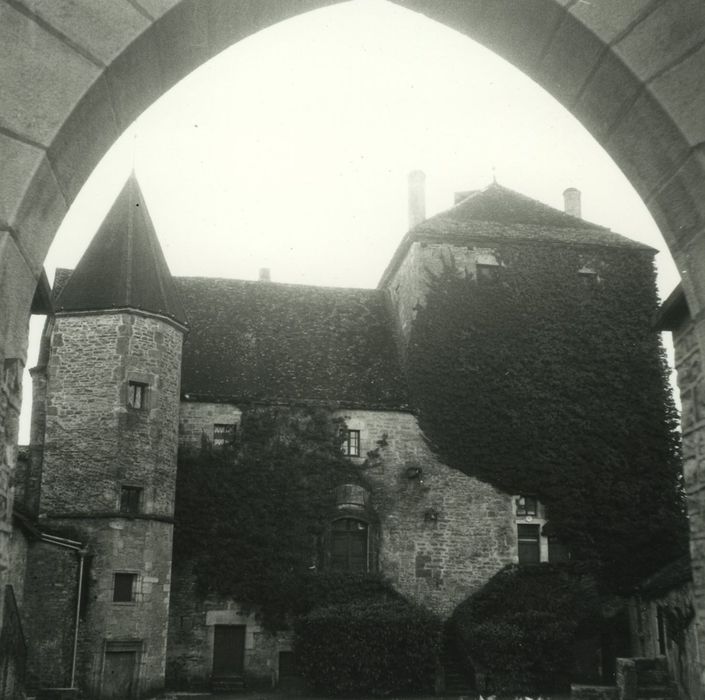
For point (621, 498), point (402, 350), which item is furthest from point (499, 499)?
point (402, 350)

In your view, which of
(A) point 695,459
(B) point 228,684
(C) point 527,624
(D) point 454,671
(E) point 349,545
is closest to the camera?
(A) point 695,459

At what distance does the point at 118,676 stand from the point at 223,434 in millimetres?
6343

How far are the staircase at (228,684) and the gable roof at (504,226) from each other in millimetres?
12370

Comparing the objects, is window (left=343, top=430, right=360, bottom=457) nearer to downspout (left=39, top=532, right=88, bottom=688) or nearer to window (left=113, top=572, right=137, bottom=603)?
window (left=113, top=572, right=137, bottom=603)

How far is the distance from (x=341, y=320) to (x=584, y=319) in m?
6.88

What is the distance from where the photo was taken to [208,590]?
21.8 meters

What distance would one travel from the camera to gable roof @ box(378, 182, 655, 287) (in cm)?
2555

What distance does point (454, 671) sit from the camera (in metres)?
21.1

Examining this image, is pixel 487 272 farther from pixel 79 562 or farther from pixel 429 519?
pixel 79 562

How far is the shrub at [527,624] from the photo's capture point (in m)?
20.5

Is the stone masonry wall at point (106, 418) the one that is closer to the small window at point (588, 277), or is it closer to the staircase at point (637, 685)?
the staircase at point (637, 685)

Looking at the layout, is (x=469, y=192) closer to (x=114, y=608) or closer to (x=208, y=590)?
(x=208, y=590)

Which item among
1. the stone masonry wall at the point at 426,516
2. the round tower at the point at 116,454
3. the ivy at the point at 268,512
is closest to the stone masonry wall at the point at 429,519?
the stone masonry wall at the point at 426,516

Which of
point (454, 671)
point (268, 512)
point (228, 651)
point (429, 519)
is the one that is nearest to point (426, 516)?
point (429, 519)
